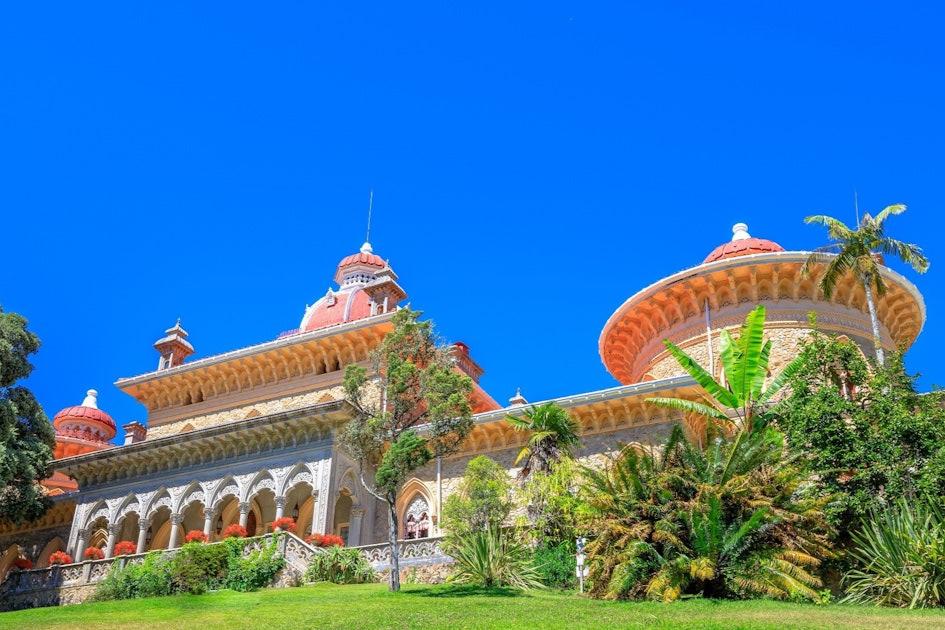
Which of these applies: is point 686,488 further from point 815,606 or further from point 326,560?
point 326,560

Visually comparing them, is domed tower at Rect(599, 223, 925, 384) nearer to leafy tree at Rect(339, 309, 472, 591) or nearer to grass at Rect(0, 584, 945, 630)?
leafy tree at Rect(339, 309, 472, 591)

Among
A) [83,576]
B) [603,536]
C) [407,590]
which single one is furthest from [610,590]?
[83,576]

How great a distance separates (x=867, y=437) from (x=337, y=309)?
87.1 ft

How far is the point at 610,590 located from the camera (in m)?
17.2

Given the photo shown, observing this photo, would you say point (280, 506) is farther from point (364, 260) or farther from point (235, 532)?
point (364, 260)

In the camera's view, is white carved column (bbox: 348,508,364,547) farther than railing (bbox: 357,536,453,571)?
Yes

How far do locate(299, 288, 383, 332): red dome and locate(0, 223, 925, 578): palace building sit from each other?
143 millimetres

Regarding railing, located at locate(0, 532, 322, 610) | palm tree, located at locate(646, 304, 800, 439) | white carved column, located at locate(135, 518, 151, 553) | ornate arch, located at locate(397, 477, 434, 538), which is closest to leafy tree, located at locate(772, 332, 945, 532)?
palm tree, located at locate(646, 304, 800, 439)

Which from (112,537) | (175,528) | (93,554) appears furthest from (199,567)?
(112,537)

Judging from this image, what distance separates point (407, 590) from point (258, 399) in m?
19.2

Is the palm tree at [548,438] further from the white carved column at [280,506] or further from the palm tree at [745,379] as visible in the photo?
the white carved column at [280,506]

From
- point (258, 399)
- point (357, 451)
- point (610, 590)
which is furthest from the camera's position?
point (258, 399)

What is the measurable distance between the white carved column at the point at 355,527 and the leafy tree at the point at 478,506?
18.2ft

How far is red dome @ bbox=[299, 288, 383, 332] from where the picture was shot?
40.4 m
